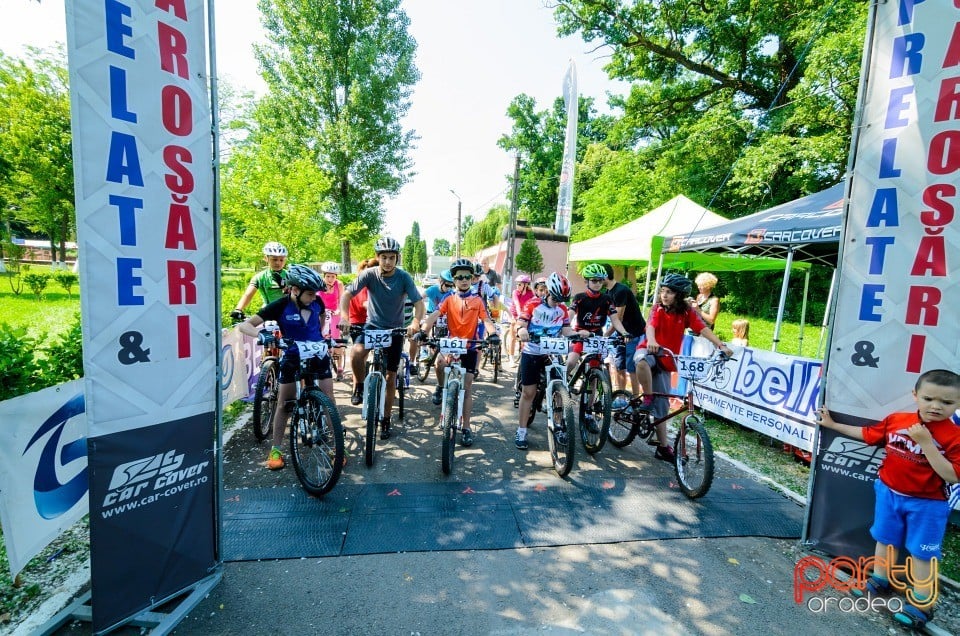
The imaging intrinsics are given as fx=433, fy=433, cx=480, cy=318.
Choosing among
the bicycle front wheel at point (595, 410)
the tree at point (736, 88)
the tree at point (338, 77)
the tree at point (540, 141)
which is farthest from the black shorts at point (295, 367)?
the tree at point (540, 141)

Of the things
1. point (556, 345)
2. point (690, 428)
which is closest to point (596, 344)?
point (556, 345)

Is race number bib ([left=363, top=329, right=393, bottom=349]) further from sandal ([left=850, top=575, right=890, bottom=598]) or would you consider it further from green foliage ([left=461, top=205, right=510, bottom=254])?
green foliage ([left=461, top=205, right=510, bottom=254])

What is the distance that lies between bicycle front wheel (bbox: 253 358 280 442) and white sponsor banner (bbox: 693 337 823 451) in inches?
210

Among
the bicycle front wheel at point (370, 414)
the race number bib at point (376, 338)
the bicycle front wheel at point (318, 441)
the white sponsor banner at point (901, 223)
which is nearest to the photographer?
the white sponsor banner at point (901, 223)

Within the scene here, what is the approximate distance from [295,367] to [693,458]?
3.86 meters

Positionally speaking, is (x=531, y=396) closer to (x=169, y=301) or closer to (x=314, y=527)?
(x=314, y=527)

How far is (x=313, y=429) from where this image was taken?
3846 mm

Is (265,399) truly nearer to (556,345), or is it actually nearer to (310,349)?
(310,349)

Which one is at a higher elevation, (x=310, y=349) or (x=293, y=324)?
(x=293, y=324)

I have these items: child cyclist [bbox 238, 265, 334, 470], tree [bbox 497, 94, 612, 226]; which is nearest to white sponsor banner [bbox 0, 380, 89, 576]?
child cyclist [bbox 238, 265, 334, 470]

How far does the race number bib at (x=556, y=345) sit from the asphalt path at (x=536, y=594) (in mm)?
1851

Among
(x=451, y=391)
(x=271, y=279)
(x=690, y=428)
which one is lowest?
(x=690, y=428)

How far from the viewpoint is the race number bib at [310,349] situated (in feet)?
12.8

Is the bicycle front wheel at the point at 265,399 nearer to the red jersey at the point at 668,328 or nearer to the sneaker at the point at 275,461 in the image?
the sneaker at the point at 275,461
